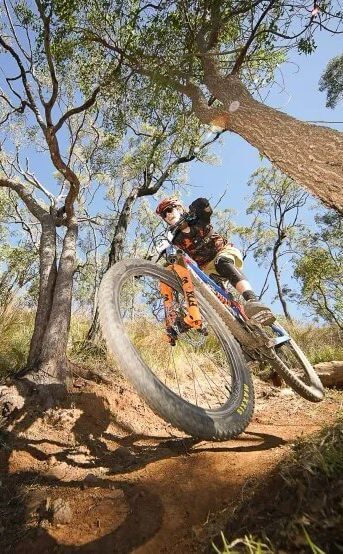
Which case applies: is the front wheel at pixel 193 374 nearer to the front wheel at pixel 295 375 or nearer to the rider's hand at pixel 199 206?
the front wheel at pixel 295 375

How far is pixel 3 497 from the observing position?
3053 mm

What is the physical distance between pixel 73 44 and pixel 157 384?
6327 mm

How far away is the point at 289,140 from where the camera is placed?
346 centimetres

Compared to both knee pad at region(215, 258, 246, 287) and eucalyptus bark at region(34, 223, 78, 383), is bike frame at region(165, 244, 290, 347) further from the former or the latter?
eucalyptus bark at region(34, 223, 78, 383)

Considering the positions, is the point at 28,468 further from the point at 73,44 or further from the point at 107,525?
the point at 73,44

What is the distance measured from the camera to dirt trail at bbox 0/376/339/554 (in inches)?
95.5

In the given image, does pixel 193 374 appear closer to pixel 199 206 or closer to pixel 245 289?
pixel 245 289

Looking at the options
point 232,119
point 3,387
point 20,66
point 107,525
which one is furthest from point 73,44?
point 107,525

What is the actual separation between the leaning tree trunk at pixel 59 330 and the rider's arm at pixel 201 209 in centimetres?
282

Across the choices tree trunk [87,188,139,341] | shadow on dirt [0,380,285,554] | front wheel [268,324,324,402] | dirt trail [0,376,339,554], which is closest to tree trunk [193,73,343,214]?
front wheel [268,324,324,402]

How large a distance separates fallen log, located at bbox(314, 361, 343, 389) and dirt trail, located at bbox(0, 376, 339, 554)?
1.10 metres

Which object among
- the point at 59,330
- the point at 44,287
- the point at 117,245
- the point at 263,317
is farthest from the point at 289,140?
the point at 117,245

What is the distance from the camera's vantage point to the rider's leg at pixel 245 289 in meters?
3.75

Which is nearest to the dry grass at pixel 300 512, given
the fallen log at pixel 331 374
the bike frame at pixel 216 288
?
the bike frame at pixel 216 288
